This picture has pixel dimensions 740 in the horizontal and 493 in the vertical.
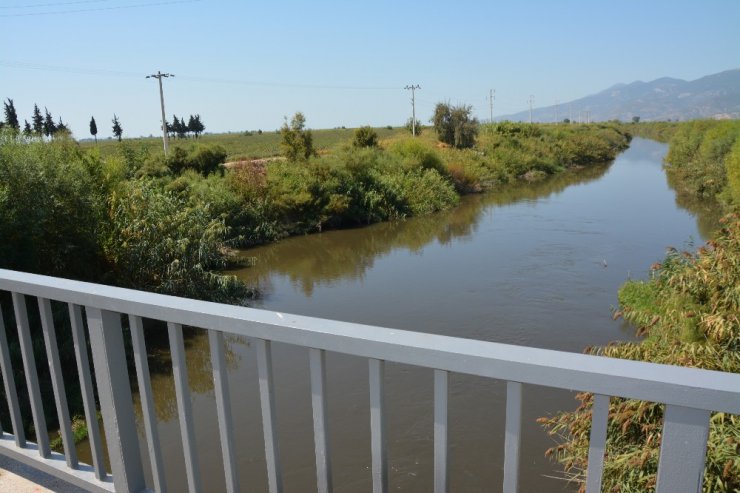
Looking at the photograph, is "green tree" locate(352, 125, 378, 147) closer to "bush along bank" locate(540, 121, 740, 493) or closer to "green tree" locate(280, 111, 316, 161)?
"green tree" locate(280, 111, 316, 161)

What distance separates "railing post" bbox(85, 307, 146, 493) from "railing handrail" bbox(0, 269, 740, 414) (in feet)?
0.28

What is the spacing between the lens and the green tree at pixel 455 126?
39.7m

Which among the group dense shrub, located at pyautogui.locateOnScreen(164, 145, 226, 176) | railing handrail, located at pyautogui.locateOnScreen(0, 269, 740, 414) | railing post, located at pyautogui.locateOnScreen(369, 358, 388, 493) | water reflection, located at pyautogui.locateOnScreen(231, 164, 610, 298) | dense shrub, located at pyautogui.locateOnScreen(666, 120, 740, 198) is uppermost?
railing handrail, located at pyautogui.locateOnScreen(0, 269, 740, 414)

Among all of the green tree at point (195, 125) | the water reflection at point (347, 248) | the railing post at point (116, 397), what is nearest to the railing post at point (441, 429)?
the railing post at point (116, 397)

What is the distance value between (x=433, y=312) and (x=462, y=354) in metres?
9.26

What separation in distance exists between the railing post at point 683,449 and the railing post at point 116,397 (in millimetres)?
1512

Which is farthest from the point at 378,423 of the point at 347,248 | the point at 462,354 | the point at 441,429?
the point at 347,248

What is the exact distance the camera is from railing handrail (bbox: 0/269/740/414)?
3.64 feet

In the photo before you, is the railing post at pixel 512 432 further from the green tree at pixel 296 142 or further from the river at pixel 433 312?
the green tree at pixel 296 142

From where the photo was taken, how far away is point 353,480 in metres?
Result: 5.64

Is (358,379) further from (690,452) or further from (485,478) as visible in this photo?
(690,452)

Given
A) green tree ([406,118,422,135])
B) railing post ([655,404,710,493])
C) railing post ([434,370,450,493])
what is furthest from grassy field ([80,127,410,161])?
railing post ([655,404,710,493])

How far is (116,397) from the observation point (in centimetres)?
192

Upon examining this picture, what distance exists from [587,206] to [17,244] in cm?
2098
